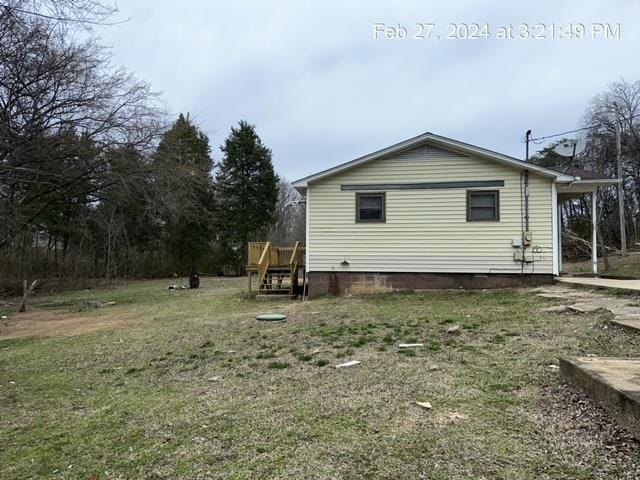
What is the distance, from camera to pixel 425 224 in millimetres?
10562

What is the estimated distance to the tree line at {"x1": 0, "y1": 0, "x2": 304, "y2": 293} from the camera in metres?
8.93

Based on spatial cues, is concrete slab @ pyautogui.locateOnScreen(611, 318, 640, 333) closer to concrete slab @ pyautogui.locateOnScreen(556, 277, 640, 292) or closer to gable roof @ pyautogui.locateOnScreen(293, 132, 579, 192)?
concrete slab @ pyautogui.locateOnScreen(556, 277, 640, 292)

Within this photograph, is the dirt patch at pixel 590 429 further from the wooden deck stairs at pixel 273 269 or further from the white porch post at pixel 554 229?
the wooden deck stairs at pixel 273 269

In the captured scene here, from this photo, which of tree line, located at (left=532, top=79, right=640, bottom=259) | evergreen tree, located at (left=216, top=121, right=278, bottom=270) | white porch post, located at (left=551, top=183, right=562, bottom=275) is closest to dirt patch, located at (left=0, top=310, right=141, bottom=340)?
white porch post, located at (left=551, top=183, right=562, bottom=275)

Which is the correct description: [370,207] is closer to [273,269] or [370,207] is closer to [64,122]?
[273,269]

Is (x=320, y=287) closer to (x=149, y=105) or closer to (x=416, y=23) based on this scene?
(x=416, y=23)

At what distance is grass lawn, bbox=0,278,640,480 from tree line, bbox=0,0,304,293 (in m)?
4.15

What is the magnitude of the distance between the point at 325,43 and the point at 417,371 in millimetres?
9415

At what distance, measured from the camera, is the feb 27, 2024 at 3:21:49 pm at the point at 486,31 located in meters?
9.32

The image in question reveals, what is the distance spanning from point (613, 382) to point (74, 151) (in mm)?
13706

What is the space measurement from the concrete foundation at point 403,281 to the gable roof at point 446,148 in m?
2.33

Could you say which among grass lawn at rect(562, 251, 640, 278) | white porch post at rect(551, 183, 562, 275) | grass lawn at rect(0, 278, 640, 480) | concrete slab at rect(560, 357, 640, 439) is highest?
white porch post at rect(551, 183, 562, 275)

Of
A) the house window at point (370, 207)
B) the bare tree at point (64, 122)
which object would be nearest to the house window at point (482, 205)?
the house window at point (370, 207)

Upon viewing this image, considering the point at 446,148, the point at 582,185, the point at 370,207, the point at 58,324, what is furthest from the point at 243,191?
the point at 582,185
